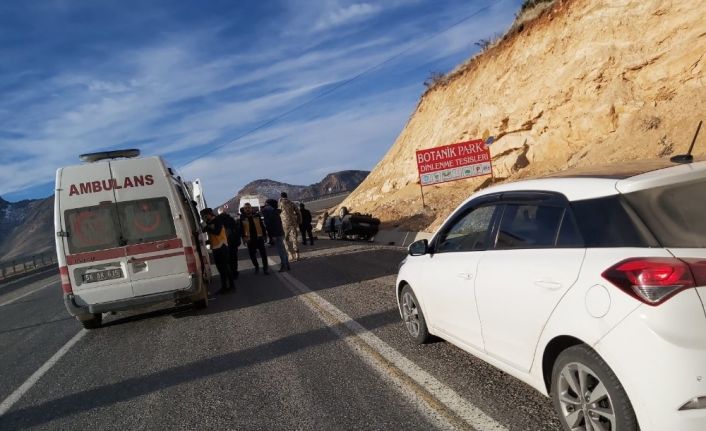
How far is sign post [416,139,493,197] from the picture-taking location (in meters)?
21.3

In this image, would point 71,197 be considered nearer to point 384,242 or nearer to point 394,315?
point 394,315

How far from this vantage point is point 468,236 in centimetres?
482

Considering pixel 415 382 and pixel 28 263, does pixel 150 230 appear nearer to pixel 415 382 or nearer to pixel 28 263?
pixel 415 382

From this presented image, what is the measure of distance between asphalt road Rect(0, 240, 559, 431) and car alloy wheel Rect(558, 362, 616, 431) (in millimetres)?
413

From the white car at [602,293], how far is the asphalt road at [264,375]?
60 cm

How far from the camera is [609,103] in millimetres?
19125

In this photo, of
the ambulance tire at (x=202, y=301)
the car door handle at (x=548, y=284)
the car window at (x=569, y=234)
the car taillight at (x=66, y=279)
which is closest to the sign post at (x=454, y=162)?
the ambulance tire at (x=202, y=301)

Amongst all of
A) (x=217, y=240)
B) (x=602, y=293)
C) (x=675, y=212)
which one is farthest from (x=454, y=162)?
(x=602, y=293)

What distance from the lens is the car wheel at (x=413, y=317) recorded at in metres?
5.49

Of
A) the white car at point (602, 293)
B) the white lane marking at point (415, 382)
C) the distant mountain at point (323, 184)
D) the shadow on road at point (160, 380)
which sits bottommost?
the white lane marking at point (415, 382)

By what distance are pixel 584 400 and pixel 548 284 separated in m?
0.68

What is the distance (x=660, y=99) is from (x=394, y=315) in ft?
47.4

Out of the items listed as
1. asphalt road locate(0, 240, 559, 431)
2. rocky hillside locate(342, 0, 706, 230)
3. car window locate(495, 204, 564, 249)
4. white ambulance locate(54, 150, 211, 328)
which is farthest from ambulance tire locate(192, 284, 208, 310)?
rocky hillside locate(342, 0, 706, 230)

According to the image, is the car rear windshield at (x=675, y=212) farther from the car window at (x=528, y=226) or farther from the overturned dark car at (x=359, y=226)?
the overturned dark car at (x=359, y=226)
